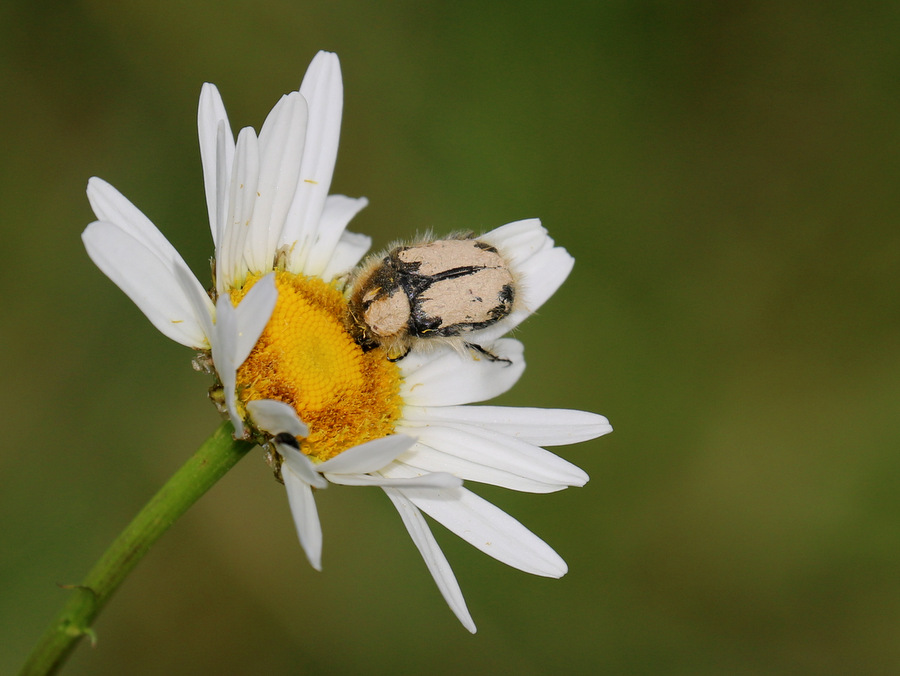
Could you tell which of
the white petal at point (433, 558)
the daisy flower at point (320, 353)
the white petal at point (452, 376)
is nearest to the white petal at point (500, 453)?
the daisy flower at point (320, 353)

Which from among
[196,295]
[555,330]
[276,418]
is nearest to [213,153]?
[196,295]

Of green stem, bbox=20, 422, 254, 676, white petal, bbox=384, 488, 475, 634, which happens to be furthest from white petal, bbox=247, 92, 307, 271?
white petal, bbox=384, 488, 475, 634

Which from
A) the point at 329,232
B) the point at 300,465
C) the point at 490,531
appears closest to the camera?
the point at 300,465

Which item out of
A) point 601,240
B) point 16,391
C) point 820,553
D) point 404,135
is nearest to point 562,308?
point 601,240

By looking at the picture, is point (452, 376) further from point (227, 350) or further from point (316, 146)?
point (227, 350)

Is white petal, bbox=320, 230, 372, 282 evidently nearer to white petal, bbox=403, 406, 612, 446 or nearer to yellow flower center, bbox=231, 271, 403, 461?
yellow flower center, bbox=231, 271, 403, 461
